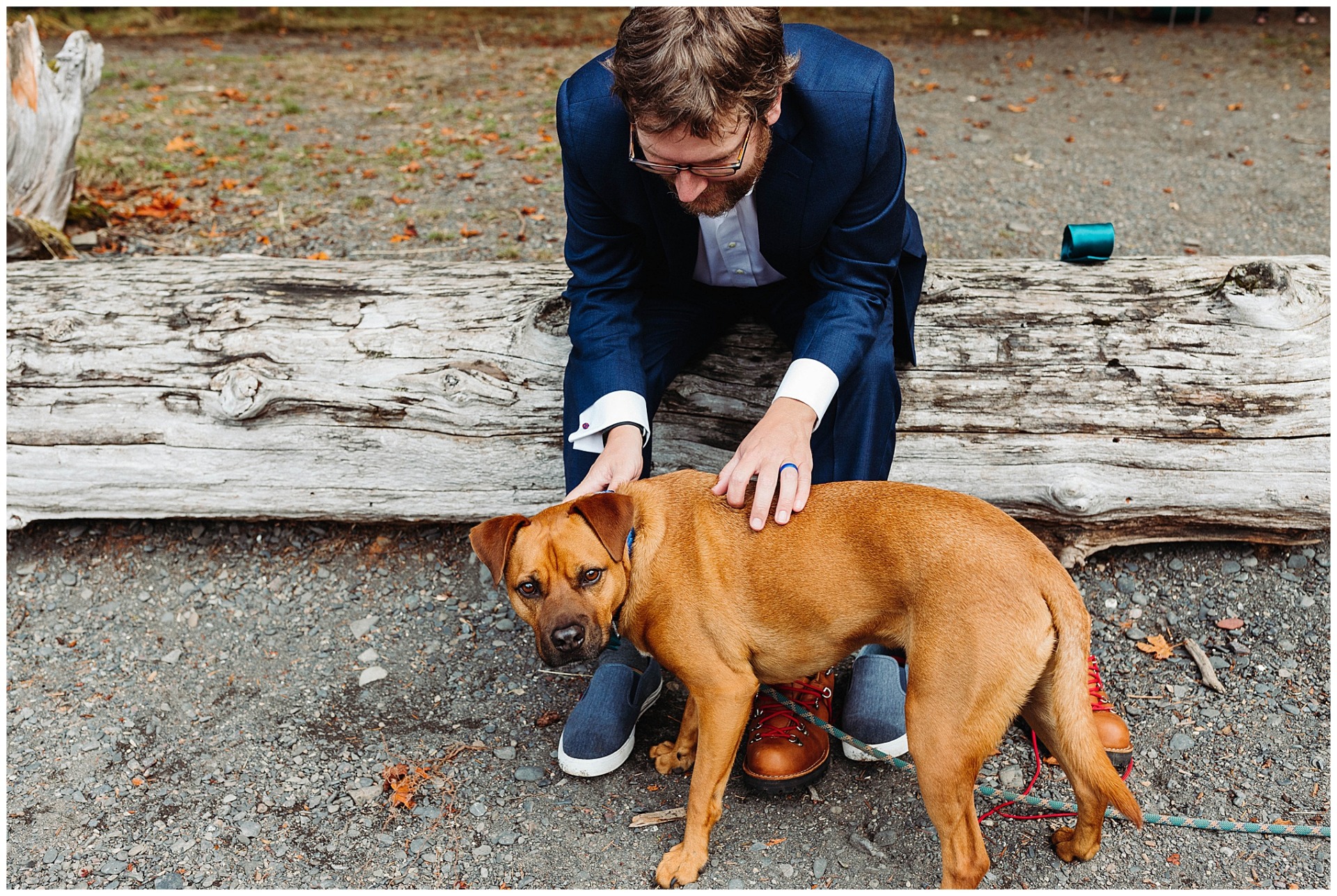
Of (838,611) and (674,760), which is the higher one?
(838,611)

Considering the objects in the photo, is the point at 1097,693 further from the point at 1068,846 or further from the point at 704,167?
the point at 704,167

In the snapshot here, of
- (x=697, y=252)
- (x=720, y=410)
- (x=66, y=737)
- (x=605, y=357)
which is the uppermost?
(x=697, y=252)

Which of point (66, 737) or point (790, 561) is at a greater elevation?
point (790, 561)

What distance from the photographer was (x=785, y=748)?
343cm

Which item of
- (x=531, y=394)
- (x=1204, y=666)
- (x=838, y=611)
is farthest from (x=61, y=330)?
(x=1204, y=666)

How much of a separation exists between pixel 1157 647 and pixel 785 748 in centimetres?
177

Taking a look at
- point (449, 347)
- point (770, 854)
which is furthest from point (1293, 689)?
point (449, 347)

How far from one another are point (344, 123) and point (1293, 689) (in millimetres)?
9003

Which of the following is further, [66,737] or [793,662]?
[66,737]

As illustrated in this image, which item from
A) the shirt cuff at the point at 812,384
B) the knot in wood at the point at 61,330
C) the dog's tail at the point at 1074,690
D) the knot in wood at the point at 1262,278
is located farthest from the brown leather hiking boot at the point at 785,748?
the knot in wood at the point at 61,330

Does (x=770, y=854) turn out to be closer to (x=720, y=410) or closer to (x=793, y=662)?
(x=793, y=662)

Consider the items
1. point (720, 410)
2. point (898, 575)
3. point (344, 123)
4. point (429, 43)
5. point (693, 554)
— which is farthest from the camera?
point (429, 43)

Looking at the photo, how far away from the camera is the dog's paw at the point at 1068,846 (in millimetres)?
3104

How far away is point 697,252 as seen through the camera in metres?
3.71
